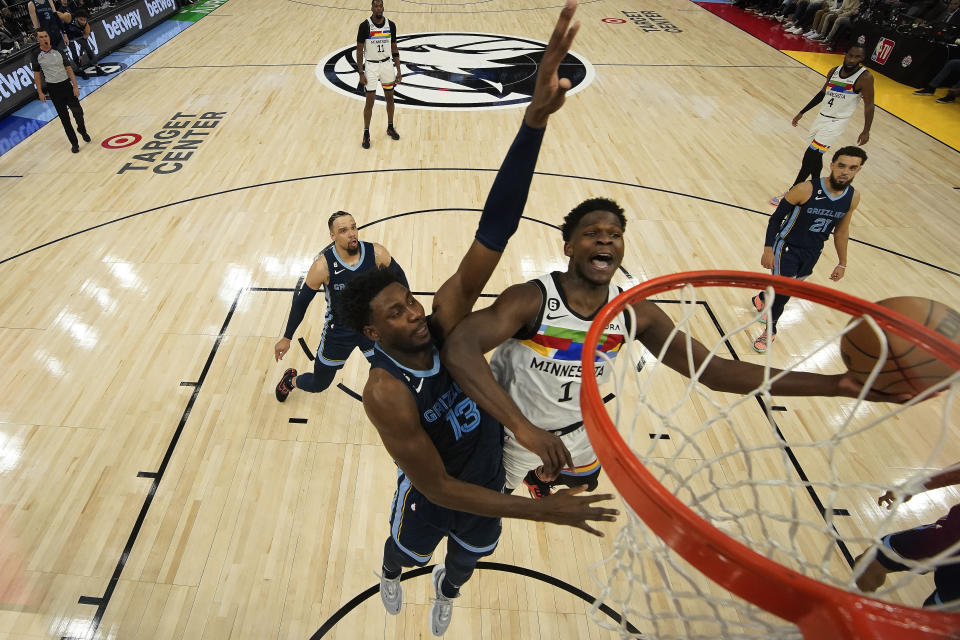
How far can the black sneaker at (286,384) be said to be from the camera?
3.83 metres

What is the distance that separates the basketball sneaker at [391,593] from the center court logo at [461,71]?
7562 millimetres

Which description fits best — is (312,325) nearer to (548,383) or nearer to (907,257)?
(548,383)

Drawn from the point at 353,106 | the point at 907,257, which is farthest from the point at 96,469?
the point at 907,257

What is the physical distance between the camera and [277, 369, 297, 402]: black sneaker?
383cm

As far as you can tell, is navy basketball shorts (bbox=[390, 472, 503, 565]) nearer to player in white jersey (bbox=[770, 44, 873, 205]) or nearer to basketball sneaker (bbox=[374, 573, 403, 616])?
basketball sneaker (bbox=[374, 573, 403, 616])

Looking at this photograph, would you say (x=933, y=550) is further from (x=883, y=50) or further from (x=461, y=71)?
(x=883, y=50)

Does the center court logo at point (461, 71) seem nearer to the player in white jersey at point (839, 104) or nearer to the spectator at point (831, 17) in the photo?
the player in white jersey at point (839, 104)

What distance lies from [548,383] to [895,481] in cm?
293

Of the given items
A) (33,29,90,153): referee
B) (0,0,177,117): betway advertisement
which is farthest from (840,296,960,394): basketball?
(0,0,177,117): betway advertisement

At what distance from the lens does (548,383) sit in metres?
2.04

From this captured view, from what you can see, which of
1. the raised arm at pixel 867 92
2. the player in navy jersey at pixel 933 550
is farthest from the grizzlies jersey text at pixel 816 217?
the raised arm at pixel 867 92

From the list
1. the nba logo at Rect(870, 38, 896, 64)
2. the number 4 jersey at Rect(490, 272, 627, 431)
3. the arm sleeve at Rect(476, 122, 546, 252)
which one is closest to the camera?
the arm sleeve at Rect(476, 122, 546, 252)

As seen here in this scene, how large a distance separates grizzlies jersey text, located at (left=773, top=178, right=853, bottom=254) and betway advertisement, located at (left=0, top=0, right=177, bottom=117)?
31.8 feet

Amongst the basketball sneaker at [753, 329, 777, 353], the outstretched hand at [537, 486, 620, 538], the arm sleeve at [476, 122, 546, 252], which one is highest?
the arm sleeve at [476, 122, 546, 252]
